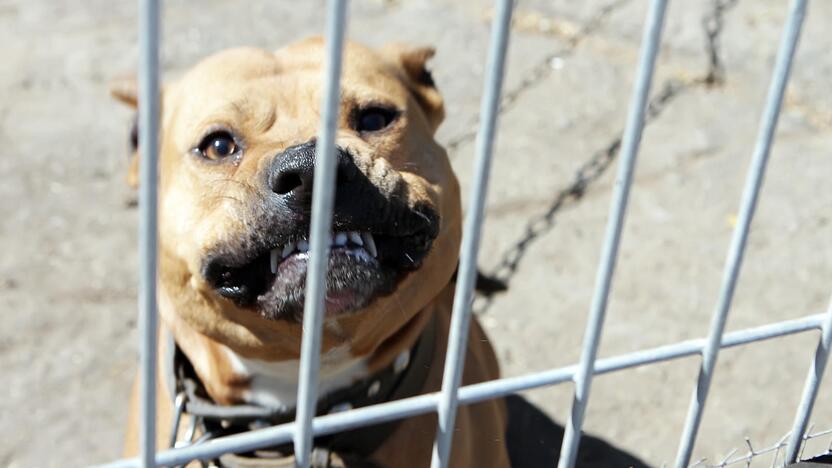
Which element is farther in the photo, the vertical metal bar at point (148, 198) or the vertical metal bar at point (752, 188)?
the vertical metal bar at point (752, 188)

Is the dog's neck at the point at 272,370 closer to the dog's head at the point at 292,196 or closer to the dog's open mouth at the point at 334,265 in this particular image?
the dog's head at the point at 292,196

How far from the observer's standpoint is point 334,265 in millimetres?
2047

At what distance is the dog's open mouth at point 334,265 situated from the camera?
2.06 metres

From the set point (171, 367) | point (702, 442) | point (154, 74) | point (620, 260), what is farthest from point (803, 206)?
point (154, 74)

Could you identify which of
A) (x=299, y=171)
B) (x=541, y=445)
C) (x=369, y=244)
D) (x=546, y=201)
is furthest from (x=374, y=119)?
(x=546, y=201)

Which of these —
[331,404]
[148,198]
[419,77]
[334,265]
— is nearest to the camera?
[148,198]

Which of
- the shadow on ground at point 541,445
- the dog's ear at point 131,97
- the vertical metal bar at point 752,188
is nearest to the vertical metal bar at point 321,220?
the vertical metal bar at point 752,188

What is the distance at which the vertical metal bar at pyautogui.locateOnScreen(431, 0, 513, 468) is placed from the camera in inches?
53.9

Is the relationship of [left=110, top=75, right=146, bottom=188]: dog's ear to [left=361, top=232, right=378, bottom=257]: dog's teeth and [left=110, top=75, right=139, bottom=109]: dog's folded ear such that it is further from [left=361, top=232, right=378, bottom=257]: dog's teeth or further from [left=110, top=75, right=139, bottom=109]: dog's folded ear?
[left=361, top=232, right=378, bottom=257]: dog's teeth

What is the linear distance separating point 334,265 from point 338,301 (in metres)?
0.08

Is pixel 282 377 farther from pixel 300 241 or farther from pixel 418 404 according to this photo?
pixel 418 404

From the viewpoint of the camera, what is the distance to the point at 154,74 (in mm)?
1175

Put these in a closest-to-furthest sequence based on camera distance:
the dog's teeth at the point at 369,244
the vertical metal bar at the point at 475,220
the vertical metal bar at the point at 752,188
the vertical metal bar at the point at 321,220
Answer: the vertical metal bar at the point at 321,220 < the vertical metal bar at the point at 475,220 < the vertical metal bar at the point at 752,188 < the dog's teeth at the point at 369,244

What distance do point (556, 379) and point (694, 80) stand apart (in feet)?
13.1
